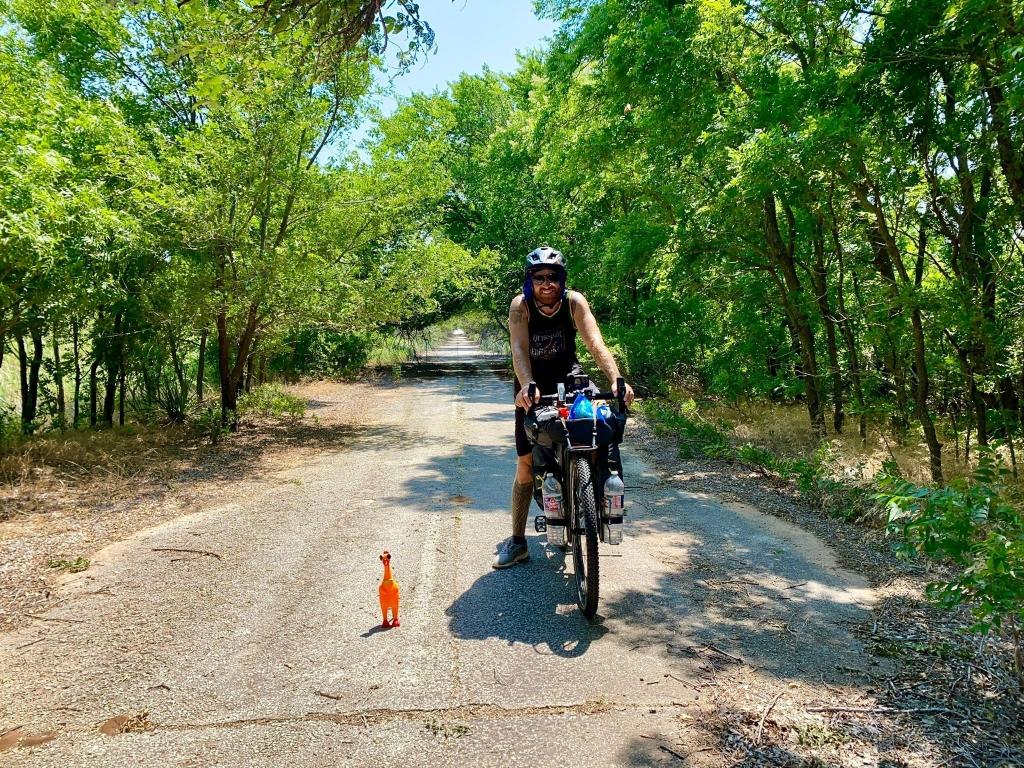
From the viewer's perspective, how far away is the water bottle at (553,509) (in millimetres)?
4082

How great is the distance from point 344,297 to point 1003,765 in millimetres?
10591

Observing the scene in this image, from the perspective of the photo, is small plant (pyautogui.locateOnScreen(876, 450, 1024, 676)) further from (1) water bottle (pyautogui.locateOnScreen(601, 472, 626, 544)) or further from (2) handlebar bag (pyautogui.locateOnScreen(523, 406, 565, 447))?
(2) handlebar bag (pyautogui.locateOnScreen(523, 406, 565, 447))

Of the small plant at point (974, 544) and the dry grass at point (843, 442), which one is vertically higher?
the small plant at point (974, 544)

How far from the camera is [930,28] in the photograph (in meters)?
5.22

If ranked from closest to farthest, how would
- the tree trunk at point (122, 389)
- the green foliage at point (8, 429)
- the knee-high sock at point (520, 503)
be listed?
the knee-high sock at point (520, 503) < the green foliage at point (8, 429) < the tree trunk at point (122, 389)

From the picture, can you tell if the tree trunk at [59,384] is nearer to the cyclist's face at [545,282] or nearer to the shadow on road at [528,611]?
the shadow on road at [528,611]

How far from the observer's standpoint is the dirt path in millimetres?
2738

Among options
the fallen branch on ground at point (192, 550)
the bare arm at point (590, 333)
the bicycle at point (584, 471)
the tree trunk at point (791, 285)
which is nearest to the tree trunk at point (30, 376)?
the fallen branch on ground at point (192, 550)

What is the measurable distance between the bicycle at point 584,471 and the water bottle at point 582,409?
2 cm

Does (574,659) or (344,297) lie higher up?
(344,297)

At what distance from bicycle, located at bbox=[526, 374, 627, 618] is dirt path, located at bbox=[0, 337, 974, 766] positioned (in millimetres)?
346

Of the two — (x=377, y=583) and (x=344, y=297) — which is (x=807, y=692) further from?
(x=344, y=297)

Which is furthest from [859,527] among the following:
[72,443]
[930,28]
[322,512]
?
[72,443]

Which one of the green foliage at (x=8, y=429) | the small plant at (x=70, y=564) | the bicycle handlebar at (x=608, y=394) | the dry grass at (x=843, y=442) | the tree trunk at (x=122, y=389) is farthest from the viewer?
the tree trunk at (x=122, y=389)
